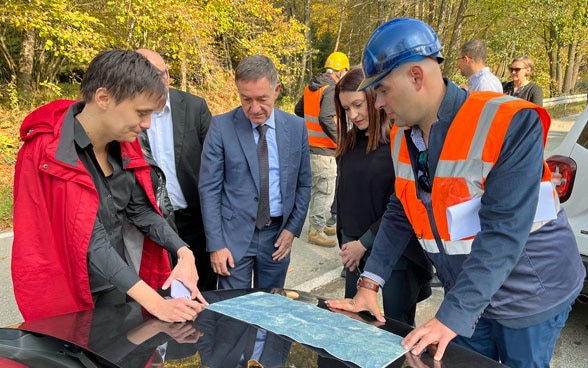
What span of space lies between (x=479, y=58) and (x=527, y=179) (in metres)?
4.79

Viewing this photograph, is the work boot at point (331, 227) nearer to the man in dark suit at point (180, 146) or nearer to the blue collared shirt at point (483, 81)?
the blue collared shirt at point (483, 81)

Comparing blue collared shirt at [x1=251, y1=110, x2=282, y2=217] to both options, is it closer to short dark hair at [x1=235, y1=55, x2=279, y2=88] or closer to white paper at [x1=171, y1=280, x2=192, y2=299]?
short dark hair at [x1=235, y1=55, x2=279, y2=88]

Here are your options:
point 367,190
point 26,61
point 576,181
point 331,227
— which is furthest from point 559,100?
point 367,190

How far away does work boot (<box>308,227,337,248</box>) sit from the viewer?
212 inches

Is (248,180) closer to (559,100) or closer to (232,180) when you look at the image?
(232,180)

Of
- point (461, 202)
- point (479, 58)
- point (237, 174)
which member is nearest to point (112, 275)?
point (237, 174)

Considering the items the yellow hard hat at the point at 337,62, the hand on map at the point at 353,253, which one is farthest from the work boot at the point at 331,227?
the hand on map at the point at 353,253

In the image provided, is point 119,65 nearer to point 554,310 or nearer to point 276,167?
point 276,167

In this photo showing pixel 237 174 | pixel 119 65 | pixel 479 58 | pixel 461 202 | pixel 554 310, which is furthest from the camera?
pixel 479 58

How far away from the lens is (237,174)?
2.80 metres

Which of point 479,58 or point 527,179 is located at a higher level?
point 479,58

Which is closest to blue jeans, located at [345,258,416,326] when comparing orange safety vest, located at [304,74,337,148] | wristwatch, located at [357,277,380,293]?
wristwatch, located at [357,277,380,293]

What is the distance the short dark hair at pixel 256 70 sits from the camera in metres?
2.67

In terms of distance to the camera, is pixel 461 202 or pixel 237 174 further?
pixel 237 174
